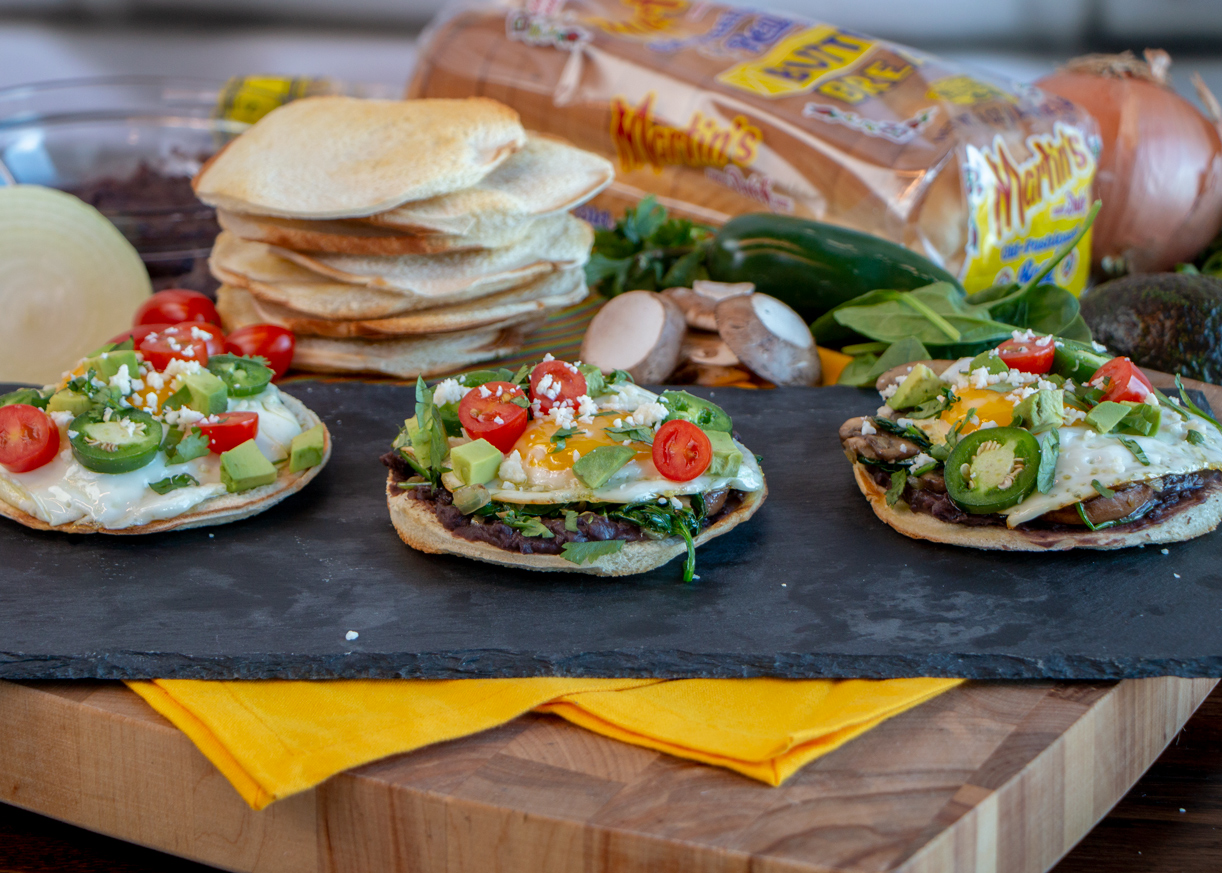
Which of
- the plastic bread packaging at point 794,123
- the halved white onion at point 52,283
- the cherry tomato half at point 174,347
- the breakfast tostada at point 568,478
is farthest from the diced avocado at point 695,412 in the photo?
the halved white onion at point 52,283

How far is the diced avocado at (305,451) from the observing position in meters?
3.46

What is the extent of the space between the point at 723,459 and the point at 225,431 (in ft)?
5.37

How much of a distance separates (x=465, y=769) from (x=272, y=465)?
5.04ft

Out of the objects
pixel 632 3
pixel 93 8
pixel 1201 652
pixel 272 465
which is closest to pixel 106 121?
pixel 93 8

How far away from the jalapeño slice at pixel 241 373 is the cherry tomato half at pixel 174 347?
0.22ft

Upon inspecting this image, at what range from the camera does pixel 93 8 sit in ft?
26.9

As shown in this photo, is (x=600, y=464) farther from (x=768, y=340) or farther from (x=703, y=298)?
(x=703, y=298)

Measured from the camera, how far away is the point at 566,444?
3025 mm

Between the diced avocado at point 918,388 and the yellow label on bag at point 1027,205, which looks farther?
the yellow label on bag at point 1027,205

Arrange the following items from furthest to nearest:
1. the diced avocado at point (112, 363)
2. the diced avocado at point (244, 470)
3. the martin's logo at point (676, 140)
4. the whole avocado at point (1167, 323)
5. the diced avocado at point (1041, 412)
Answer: the martin's logo at point (676, 140)
the whole avocado at point (1167, 323)
the diced avocado at point (112, 363)
the diced avocado at point (244, 470)
the diced avocado at point (1041, 412)

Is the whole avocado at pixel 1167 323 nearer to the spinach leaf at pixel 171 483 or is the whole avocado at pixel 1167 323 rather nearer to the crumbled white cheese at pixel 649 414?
the crumbled white cheese at pixel 649 414

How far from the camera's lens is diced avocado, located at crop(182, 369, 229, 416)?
3416mm

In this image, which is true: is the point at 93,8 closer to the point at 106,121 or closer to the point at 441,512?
the point at 106,121

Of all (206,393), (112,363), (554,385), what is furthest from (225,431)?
(554,385)
